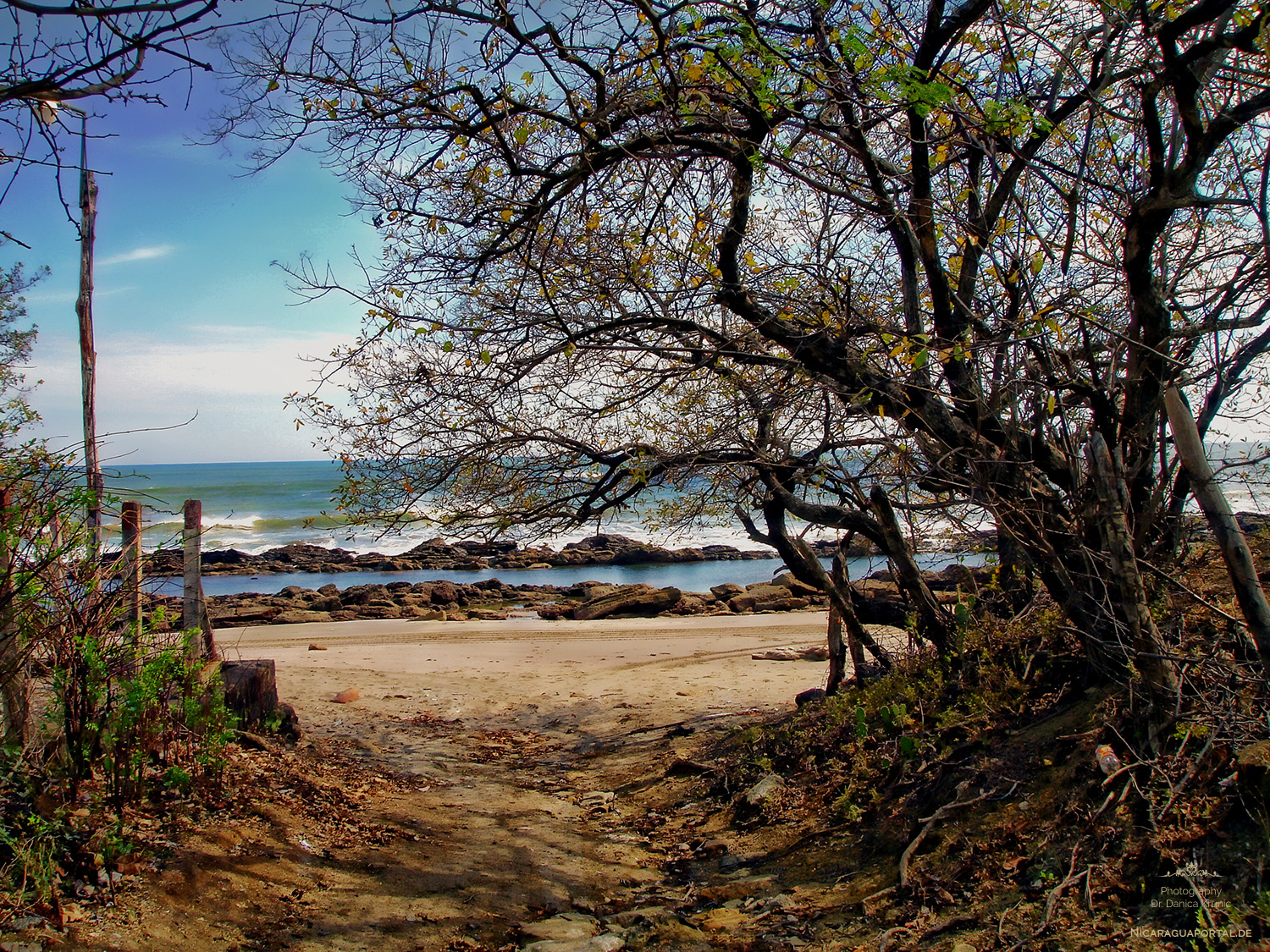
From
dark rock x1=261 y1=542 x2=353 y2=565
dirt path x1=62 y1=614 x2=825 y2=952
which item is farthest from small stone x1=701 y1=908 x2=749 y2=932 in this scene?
dark rock x1=261 y1=542 x2=353 y2=565

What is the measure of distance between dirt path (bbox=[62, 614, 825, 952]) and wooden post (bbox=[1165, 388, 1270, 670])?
9.55 feet

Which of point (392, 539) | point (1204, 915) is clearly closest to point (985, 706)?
point (1204, 915)

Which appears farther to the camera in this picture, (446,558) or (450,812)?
(446,558)

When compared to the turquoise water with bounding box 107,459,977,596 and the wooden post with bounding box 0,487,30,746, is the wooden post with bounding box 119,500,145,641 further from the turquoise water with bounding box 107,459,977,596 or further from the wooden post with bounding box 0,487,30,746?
the turquoise water with bounding box 107,459,977,596

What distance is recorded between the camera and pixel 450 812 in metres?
6.17

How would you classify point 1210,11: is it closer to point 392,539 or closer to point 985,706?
point 985,706

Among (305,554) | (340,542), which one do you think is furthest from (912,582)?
(340,542)

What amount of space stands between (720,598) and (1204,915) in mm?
20690

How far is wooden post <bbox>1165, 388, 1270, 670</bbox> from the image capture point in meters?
3.00

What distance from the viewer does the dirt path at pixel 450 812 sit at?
4016 mm

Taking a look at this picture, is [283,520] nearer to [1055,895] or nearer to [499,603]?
[499,603]

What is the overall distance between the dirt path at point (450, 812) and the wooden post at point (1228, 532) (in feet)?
9.55

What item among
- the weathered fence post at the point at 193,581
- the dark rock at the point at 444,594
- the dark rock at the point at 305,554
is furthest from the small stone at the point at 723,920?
the dark rock at the point at 305,554

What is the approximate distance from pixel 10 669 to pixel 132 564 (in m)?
0.97
